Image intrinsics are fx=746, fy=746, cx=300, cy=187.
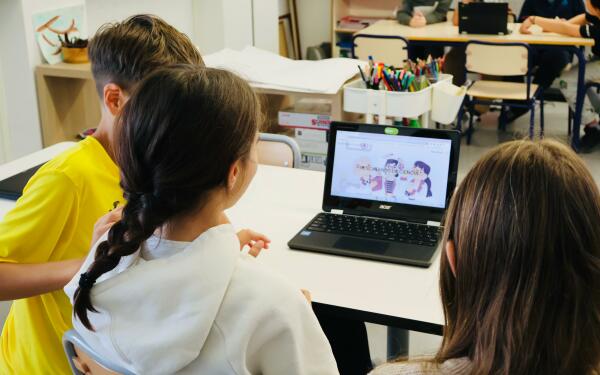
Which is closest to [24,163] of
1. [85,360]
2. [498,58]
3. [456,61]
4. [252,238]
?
[252,238]

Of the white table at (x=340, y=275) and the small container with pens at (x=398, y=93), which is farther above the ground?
the small container with pens at (x=398, y=93)

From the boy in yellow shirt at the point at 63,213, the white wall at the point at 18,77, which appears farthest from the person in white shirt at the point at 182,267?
the white wall at the point at 18,77

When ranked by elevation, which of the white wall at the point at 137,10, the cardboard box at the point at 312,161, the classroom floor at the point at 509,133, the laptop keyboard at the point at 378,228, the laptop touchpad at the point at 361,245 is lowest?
the classroom floor at the point at 509,133

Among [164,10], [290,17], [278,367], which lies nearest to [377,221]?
[278,367]

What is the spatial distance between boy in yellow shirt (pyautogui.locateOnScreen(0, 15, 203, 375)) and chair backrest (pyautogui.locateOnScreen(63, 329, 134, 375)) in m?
0.23

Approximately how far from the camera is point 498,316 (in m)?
0.87

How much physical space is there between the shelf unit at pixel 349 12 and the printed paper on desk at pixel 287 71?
2.98m

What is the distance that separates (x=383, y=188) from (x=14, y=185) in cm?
106

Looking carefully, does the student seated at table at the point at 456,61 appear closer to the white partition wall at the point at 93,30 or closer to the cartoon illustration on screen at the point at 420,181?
the white partition wall at the point at 93,30

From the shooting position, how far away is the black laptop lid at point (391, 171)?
1.80 m

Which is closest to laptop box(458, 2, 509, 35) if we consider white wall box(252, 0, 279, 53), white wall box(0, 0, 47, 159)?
white wall box(252, 0, 279, 53)

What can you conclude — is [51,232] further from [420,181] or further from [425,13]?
[425,13]

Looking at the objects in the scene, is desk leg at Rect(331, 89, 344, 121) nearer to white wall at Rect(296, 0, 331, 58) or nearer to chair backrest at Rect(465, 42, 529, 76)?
chair backrest at Rect(465, 42, 529, 76)

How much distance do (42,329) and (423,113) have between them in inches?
66.4
